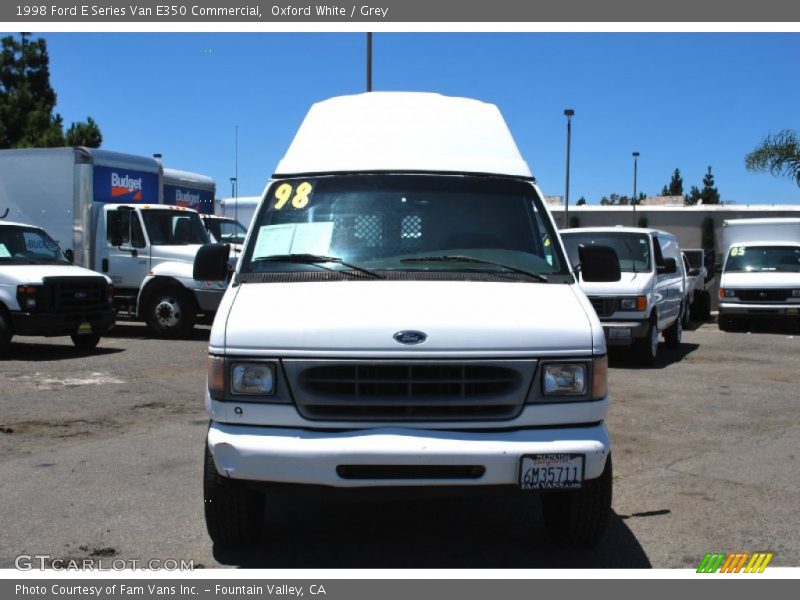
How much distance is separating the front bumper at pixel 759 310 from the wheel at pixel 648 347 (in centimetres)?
672

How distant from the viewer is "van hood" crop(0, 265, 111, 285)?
13109 mm

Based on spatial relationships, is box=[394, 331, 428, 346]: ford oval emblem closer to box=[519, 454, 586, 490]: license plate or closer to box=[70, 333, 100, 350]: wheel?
box=[519, 454, 586, 490]: license plate

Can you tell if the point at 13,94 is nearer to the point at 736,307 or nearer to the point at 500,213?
the point at 736,307

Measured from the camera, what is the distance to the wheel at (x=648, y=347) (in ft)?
42.8

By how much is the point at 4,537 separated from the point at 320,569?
1883mm

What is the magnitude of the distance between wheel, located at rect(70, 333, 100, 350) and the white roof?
8.99 m

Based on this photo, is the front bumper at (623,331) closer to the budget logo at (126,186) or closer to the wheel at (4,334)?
the wheel at (4,334)

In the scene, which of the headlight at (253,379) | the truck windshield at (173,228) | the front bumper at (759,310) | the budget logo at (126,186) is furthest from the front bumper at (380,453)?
the front bumper at (759,310)

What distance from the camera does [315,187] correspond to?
562cm

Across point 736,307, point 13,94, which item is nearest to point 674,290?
point 736,307

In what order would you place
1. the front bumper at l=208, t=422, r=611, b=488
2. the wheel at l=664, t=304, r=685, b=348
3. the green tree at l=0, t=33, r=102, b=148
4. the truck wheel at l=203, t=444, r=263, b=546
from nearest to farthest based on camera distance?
the front bumper at l=208, t=422, r=611, b=488 < the truck wheel at l=203, t=444, r=263, b=546 < the wheel at l=664, t=304, r=685, b=348 < the green tree at l=0, t=33, r=102, b=148

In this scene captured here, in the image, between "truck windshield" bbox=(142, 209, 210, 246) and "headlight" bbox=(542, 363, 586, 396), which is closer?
"headlight" bbox=(542, 363, 586, 396)

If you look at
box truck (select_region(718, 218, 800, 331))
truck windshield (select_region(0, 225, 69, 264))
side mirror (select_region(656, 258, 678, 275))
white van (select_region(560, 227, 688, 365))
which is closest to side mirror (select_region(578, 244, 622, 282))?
white van (select_region(560, 227, 688, 365))

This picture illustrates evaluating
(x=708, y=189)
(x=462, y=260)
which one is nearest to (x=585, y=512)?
(x=462, y=260)
